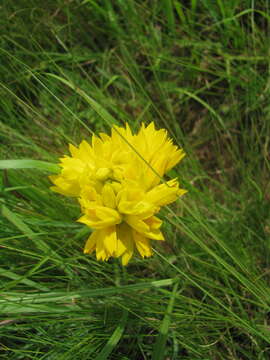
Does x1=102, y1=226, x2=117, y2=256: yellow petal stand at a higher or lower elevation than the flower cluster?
lower

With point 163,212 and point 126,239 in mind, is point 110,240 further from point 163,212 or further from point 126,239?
point 163,212

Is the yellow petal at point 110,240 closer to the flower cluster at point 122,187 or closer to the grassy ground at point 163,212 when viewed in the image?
the flower cluster at point 122,187

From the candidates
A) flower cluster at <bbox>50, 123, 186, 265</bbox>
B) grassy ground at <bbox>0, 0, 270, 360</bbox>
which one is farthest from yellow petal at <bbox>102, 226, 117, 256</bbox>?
grassy ground at <bbox>0, 0, 270, 360</bbox>

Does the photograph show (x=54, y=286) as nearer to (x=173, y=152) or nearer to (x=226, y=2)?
(x=173, y=152)

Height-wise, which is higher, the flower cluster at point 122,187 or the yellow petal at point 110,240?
the flower cluster at point 122,187

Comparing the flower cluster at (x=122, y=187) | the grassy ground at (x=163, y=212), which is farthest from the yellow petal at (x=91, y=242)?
the grassy ground at (x=163, y=212)

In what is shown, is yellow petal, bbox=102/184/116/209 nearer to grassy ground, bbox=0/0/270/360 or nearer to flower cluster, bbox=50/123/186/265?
flower cluster, bbox=50/123/186/265
